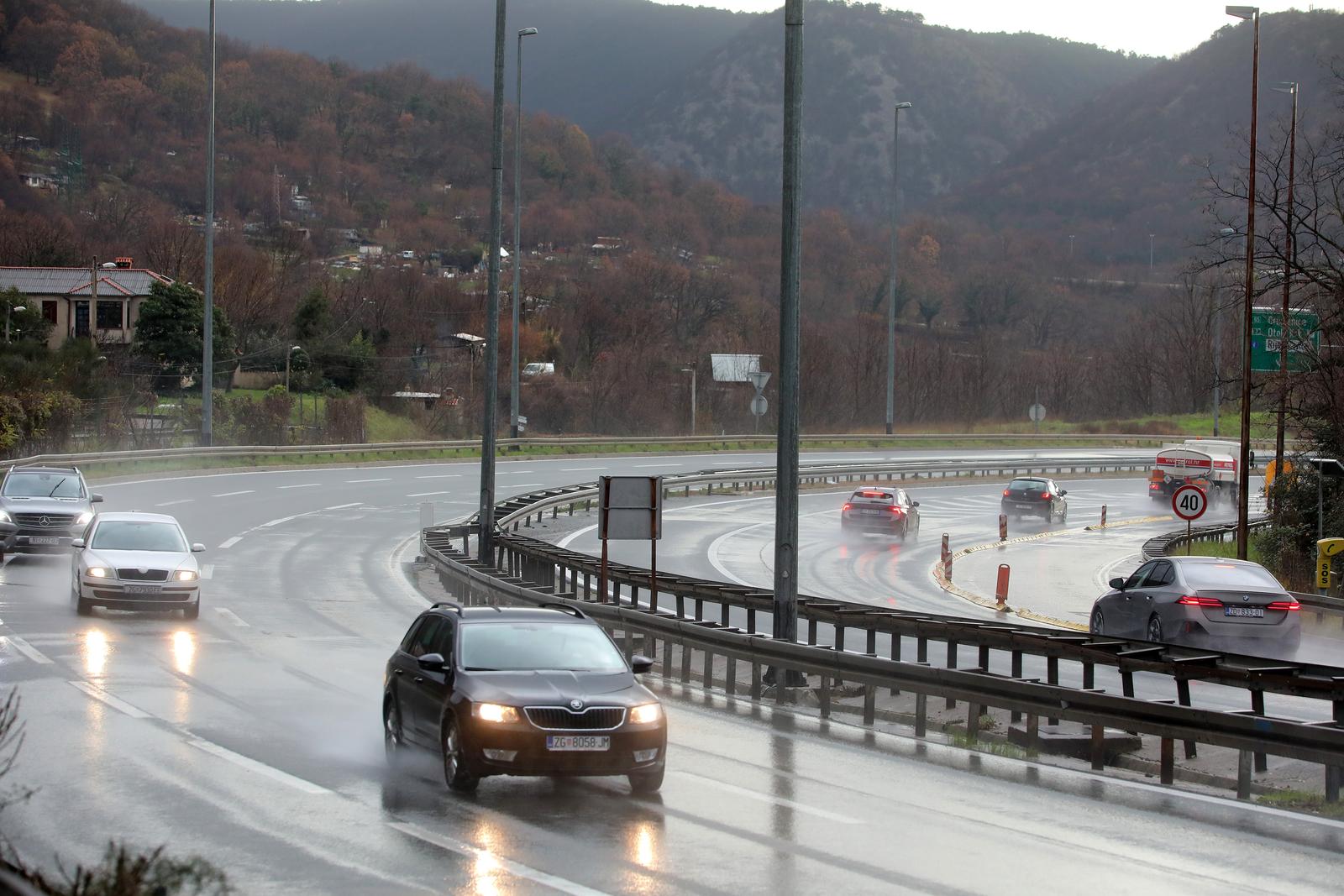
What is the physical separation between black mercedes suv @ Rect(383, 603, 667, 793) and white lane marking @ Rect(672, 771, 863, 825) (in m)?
0.66

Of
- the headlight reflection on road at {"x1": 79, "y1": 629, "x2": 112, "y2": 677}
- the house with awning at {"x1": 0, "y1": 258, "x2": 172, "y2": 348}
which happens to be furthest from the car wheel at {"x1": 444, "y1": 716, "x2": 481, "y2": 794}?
the house with awning at {"x1": 0, "y1": 258, "x2": 172, "y2": 348}

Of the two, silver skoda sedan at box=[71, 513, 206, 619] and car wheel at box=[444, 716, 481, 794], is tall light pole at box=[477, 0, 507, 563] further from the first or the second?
car wheel at box=[444, 716, 481, 794]

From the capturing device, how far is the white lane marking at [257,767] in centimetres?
1141

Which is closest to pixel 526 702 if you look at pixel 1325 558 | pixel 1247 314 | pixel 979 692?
pixel 979 692

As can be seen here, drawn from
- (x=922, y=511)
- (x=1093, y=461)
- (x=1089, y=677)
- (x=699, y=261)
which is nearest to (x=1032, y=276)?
(x=699, y=261)

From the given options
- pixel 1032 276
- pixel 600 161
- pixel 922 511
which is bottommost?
pixel 922 511

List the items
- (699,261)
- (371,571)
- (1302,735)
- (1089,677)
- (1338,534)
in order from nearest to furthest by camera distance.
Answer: (1302,735) → (1089,677) → (371,571) → (1338,534) → (699,261)

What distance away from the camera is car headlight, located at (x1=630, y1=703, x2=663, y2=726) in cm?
1121

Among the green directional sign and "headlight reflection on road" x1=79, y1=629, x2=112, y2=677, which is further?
the green directional sign

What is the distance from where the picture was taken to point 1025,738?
560 inches

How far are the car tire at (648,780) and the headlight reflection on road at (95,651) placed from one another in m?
7.82

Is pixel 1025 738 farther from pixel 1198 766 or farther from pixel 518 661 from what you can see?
pixel 518 661

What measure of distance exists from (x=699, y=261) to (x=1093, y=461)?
87402 millimetres

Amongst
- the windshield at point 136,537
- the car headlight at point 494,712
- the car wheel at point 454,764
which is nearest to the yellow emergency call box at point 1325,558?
the windshield at point 136,537
